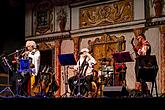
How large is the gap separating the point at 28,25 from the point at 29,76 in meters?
4.18

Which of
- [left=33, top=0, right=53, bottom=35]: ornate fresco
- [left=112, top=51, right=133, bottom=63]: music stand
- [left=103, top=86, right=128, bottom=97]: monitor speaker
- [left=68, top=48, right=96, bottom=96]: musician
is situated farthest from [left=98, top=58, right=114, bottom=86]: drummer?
[left=33, top=0, right=53, bottom=35]: ornate fresco

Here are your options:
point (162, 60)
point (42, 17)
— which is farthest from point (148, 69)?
point (42, 17)

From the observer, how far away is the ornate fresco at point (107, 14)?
10148 mm

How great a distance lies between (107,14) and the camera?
10.6 meters

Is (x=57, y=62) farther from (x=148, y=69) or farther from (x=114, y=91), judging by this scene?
(x=148, y=69)

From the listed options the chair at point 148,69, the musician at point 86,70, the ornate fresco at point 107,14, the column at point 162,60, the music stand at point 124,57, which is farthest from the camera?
the ornate fresco at point 107,14

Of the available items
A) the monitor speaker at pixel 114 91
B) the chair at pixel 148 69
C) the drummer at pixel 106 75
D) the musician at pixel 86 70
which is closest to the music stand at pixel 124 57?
the chair at pixel 148 69

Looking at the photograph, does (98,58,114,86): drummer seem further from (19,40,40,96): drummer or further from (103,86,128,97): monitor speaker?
(19,40,40,96): drummer

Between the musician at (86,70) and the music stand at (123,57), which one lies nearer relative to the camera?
the music stand at (123,57)

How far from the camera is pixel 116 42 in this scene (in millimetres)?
10266

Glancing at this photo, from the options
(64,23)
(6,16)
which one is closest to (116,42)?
(64,23)

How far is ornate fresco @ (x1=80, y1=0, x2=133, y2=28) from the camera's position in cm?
1015
